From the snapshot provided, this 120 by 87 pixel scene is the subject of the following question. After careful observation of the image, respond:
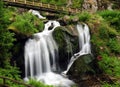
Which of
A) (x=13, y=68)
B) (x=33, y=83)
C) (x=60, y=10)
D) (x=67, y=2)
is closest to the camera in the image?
(x=33, y=83)

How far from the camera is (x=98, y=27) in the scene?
112 feet

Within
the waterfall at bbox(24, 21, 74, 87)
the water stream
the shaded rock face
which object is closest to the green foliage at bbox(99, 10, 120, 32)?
the water stream

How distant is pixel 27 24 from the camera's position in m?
29.7

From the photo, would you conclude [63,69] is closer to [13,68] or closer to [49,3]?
[13,68]

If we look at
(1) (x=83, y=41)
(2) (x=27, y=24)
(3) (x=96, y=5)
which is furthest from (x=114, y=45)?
(3) (x=96, y=5)

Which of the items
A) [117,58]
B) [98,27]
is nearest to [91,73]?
[117,58]

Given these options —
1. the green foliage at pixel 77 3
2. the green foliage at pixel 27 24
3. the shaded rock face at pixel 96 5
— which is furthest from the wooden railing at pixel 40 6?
the green foliage at pixel 27 24

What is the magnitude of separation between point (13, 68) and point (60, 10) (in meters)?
17.1

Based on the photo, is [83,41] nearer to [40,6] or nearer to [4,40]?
[4,40]

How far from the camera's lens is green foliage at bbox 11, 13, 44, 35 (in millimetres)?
28719

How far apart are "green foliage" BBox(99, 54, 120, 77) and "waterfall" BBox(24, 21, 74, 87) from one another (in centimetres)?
390

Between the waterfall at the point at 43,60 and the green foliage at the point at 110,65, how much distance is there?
3.90 m

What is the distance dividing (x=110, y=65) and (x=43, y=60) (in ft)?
19.2

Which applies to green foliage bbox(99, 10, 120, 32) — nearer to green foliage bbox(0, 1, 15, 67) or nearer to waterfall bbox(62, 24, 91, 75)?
waterfall bbox(62, 24, 91, 75)
